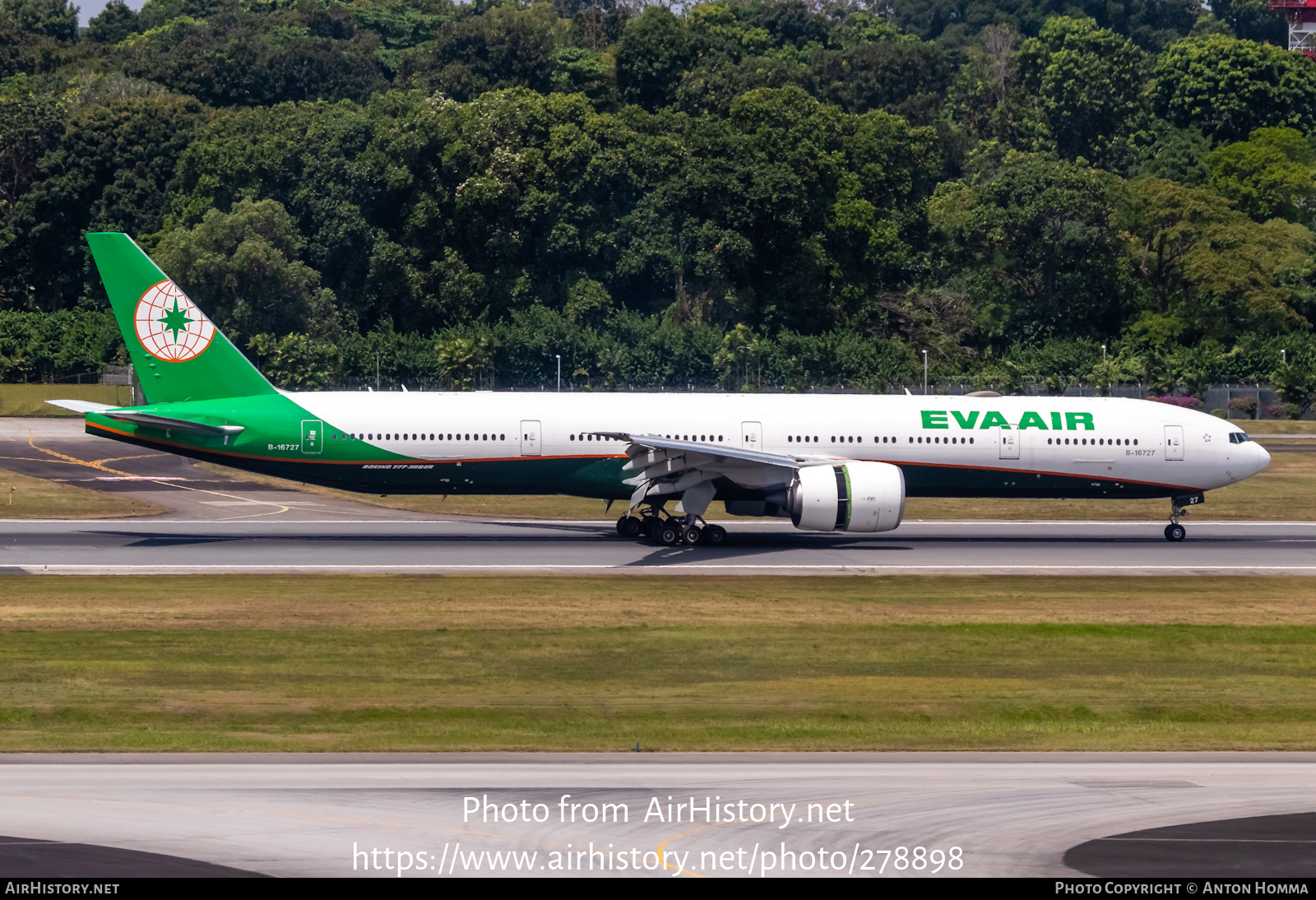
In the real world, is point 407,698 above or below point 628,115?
below

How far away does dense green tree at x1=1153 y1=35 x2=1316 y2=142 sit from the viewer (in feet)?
444

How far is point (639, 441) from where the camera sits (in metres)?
39.1

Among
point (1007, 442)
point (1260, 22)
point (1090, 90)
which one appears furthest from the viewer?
point (1260, 22)

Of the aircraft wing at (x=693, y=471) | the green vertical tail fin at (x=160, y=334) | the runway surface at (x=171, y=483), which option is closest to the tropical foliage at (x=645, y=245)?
the runway surface at (x=171, y=483)

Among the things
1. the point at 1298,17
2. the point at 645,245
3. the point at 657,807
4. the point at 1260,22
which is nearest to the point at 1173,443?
the point at 657,807

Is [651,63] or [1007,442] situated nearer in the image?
[1007,442]

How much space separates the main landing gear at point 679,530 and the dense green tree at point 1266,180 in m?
93.2

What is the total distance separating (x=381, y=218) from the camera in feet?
344

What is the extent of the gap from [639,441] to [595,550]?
3.26 m

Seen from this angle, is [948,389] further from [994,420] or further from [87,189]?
[87,189]

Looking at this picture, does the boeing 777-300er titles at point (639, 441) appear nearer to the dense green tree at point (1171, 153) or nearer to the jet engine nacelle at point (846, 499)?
the jet engine nacelle at point (846, 499)

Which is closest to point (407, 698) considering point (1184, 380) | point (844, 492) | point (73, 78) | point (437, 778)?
point (437, 778)
